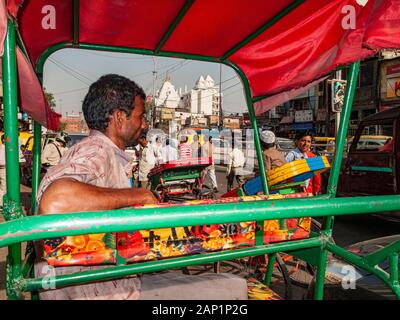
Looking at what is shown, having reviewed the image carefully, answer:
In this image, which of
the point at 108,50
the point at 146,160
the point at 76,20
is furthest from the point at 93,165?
the point at 146,160

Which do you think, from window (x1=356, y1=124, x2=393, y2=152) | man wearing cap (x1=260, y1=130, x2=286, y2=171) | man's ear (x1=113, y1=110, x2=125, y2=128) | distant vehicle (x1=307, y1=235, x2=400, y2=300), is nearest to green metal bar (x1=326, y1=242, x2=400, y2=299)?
distant vehicle (x1=307, y1=235, x2=400, y2=300)

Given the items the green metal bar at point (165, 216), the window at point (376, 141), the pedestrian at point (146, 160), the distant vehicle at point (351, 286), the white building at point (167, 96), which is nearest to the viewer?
the green metal bar at point (165, 216)

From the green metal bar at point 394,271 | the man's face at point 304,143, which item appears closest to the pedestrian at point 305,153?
the man's face at point 304,143

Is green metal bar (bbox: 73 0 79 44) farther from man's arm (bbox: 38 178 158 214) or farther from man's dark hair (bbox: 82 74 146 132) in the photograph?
man's arm (bbox: 38 178 158 214)

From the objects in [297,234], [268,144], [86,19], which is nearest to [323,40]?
[297,234]

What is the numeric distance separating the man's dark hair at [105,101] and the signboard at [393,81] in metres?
21.6

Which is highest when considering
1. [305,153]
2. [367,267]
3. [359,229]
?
[305,153]

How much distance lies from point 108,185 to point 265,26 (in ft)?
5.00

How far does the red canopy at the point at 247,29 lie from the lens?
5.24ft

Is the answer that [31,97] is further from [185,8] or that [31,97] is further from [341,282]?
[341,282]

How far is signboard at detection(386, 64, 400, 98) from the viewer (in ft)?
62.8

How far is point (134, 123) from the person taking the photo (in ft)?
5.23

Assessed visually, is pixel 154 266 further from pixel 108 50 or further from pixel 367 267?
pixel 108 50

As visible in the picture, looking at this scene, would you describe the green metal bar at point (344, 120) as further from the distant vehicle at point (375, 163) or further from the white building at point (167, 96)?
the white building at point (167, 96)
